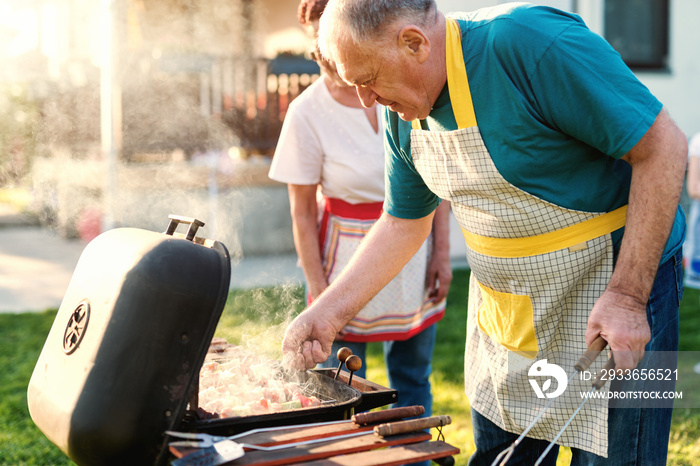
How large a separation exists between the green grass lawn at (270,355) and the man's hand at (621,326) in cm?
136

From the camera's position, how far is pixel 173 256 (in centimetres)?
167

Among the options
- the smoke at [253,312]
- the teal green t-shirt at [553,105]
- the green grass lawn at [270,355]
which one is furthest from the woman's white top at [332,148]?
the teal green t-shirt at [553,105]

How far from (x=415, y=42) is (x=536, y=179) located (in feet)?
1.46

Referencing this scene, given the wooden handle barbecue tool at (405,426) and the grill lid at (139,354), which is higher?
the grill lid at (139,354)

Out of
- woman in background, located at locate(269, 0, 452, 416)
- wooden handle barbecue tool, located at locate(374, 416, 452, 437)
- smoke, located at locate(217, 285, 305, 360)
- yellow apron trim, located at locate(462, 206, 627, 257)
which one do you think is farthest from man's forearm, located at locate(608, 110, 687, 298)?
smoke, located at locate(217, 285, 305, 360)

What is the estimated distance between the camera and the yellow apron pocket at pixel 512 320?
193 cm

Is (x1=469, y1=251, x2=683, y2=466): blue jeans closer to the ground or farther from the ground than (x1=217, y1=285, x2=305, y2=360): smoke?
farther from the ground

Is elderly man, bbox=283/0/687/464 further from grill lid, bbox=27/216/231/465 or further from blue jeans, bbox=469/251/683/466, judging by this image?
grill lid, bbox=27/216/231/465

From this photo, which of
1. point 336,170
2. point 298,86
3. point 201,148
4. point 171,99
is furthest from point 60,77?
point 336,170

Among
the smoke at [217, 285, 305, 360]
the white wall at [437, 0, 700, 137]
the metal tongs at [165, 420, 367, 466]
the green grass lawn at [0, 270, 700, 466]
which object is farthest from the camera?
the white wall at [437, 0, 700, 137]

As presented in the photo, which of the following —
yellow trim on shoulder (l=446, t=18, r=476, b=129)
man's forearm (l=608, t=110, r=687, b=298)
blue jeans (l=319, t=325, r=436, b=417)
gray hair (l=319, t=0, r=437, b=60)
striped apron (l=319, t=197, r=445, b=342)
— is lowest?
blue jeans (l=319, t=325, r=436, b=417)

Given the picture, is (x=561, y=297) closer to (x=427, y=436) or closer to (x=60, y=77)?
(x=427, y=436)

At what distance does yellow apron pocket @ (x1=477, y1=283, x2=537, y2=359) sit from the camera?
193 cm

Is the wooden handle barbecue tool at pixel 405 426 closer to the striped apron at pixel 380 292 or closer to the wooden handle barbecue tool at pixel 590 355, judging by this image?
the wooden handle barbecue tool at pixel 590 355
